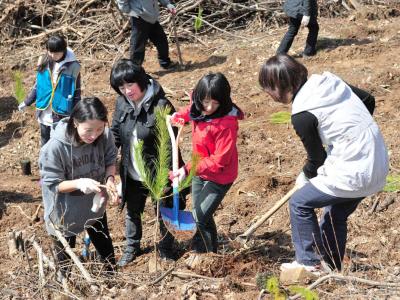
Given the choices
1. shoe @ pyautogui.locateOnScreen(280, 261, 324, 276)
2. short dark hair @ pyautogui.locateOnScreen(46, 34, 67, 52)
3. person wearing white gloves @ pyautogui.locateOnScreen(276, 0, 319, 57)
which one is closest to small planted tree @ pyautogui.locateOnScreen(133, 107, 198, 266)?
shoe @ pyautogui.locateOnScreen(280, 261, 324, 276)

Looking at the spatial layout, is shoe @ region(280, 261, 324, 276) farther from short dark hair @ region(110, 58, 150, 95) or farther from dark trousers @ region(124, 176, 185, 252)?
short dark hair @ region(110, 58, 150, 95)

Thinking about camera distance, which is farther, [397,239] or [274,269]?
[397,239]

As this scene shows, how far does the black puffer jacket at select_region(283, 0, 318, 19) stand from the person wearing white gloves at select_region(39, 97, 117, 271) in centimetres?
453

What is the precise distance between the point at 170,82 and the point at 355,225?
12.5 ft

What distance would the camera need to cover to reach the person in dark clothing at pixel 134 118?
3516 millimetres

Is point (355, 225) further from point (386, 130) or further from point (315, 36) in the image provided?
point (315, 36)

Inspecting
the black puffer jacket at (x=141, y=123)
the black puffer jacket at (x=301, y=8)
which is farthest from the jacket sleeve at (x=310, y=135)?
the black puffer jacket at (x=301, y=8)

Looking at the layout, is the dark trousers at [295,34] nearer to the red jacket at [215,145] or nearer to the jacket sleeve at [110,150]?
the red jacket at [215,145]

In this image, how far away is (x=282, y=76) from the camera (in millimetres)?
2900

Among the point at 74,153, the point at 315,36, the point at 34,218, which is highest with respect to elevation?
the point at 74,153

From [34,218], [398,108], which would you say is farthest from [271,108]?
[34,218]

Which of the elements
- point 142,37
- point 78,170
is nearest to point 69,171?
point 78,170

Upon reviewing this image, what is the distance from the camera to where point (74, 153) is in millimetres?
3320

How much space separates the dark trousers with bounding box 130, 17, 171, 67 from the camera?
759 cm
